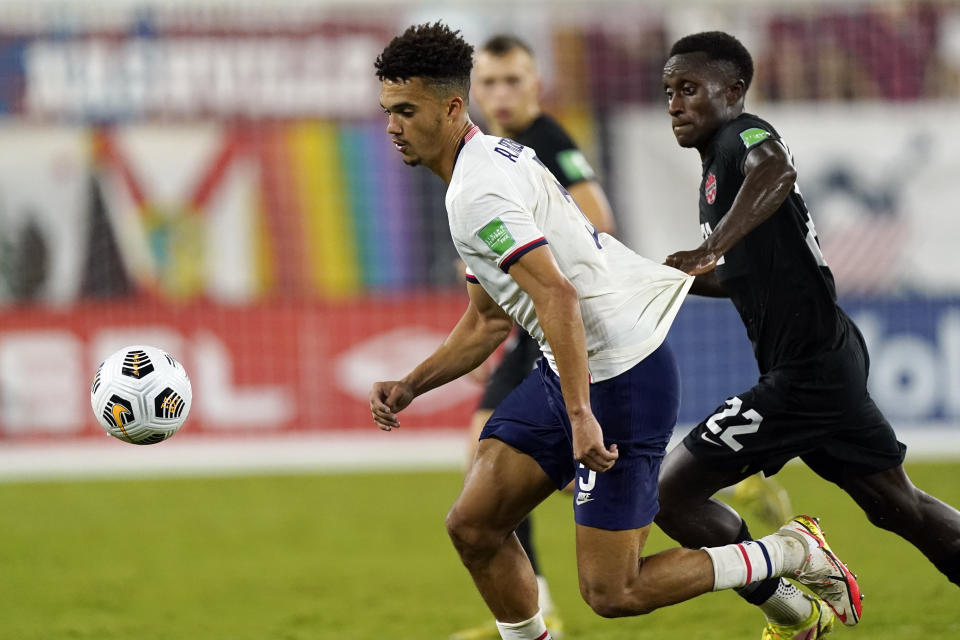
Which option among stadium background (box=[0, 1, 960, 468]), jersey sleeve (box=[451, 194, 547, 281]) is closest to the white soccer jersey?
jersey sleeve (box=[451, 194, 547, 281])

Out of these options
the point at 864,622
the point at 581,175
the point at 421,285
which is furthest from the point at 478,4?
the point at 864,622

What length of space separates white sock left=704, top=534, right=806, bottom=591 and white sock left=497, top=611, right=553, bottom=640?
0.69m

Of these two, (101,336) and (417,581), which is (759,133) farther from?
(101,336)

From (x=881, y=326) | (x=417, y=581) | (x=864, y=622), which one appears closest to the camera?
(x=864, y=622)

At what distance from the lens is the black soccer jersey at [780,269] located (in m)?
4.92

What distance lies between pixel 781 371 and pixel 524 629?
4.52 feet

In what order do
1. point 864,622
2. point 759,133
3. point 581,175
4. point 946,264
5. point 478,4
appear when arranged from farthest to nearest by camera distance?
point 478,4, point 946,264, point 581,175, point 864,622, point 759,133

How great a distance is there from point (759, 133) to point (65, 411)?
9.62 meters

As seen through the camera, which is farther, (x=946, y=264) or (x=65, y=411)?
(x=946, y=264)

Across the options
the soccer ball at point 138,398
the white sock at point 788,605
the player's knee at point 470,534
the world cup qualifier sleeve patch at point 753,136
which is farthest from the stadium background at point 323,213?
the world cup qualifier sleeve patch at point 753,136

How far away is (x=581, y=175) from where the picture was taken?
21.9ft

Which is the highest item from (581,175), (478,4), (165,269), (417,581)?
(478,4)

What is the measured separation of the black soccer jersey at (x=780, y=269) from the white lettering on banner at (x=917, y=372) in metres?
7.77

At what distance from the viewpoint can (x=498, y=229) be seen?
4184 millimetres
